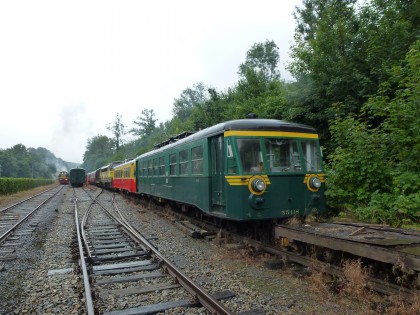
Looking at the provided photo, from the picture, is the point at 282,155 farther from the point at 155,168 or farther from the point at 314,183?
the point at 155,168

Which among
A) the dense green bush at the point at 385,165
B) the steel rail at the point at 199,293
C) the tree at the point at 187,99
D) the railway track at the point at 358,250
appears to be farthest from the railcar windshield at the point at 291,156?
the tree at the point at 187,99

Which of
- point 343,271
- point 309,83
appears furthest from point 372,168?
point 309,83

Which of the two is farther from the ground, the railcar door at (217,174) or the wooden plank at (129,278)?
the railcar door at (217,174)

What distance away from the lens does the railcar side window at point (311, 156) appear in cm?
767

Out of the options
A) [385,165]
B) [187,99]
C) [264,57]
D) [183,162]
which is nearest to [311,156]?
[385,165]

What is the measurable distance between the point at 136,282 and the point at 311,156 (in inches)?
175

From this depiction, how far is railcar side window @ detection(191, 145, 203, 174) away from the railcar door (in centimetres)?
64

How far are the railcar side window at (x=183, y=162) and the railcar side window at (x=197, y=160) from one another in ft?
2.20

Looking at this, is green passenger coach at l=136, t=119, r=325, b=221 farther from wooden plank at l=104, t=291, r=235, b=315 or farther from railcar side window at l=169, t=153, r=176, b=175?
railcar side window at l=169, t=153, r=176, b=175

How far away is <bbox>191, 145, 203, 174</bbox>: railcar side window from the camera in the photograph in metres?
8.89

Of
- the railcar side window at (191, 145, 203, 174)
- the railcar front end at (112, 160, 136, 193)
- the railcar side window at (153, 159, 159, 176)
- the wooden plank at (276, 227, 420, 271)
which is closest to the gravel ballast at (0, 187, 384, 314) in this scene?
the wooden plank at (276, 227, 420, 271)

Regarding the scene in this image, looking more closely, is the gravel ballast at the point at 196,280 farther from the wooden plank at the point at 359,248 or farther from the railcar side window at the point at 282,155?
the railcar side window at the point at 282,155

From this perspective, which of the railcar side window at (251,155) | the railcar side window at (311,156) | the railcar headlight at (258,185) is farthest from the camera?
the railcar side window at (311,156)

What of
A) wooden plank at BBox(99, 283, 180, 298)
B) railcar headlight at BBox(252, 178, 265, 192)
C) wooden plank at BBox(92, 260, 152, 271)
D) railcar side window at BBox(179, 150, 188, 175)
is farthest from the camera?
railcar side window at BBox(179, 150, 188, 175)
